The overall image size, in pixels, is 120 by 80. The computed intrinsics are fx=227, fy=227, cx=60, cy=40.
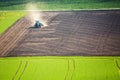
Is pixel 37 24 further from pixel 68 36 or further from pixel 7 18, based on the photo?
pixel 7 18

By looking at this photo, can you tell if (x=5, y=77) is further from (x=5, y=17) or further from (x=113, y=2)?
(x=113, y=2)

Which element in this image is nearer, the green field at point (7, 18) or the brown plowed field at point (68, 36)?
the brown plowed field at point (68, 36)

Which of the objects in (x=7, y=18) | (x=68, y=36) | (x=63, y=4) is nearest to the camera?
(x=68, y=36)

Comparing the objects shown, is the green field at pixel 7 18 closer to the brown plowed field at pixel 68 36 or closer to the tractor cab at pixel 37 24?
the brown plowed field at pixel 68 36

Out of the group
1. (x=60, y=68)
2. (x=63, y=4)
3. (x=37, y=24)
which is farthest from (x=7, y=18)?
(x=60, y=68)

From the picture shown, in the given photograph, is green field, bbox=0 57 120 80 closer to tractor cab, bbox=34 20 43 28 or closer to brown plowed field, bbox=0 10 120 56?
brown plowed field, bbox=0 10 120 56

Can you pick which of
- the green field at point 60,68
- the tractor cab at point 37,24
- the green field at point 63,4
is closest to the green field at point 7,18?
the green field at point 63,4

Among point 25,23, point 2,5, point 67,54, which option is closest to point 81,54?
point 67,54
